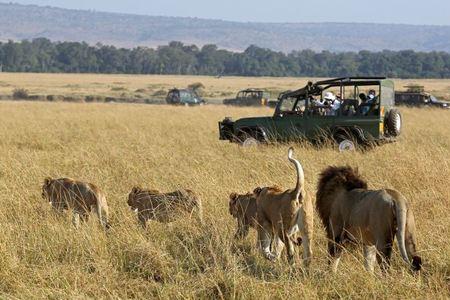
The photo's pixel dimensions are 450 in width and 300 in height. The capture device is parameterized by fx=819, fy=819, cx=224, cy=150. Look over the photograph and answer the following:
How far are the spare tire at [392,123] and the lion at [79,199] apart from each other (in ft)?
28.4

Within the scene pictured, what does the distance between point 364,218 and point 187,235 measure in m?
1.91

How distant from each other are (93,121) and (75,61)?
119940 millimetres

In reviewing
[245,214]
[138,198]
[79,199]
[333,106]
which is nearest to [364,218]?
[245,214]

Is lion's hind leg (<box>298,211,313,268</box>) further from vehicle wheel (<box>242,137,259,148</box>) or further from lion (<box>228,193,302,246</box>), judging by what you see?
vehicle wheel (<box>242,137,259,148</box>)

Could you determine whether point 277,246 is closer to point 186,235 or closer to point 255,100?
point 186,235

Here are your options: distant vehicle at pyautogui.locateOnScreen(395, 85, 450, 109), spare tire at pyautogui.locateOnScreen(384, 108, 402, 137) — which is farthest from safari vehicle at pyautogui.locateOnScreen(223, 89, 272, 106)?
spare tire at pyautogui.locateOnScreen(384, 108, 402, 137)

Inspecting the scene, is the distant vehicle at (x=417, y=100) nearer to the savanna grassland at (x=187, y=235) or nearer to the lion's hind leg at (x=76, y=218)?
the savanna grassland at (x=187, y=235)

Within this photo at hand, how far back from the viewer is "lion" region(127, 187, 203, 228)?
7957mm

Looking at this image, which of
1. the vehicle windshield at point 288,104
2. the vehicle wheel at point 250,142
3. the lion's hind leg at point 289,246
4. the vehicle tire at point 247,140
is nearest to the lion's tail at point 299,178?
the lion's hind leg at point 289,246

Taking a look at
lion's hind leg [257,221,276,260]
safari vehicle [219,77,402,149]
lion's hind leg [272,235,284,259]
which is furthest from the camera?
safari vehicle [219,77,402,149]

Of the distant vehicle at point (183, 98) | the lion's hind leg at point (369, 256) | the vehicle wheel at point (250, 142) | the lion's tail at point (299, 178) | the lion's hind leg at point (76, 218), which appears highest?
the lion's tail at point (299, 178)

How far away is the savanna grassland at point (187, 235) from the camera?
5.88m

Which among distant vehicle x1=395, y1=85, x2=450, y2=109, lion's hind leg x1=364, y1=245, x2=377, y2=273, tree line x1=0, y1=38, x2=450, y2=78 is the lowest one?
tree line x1=0, y1=38, x2=450, y2=78

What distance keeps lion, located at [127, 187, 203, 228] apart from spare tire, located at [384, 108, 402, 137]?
27.1 feet
